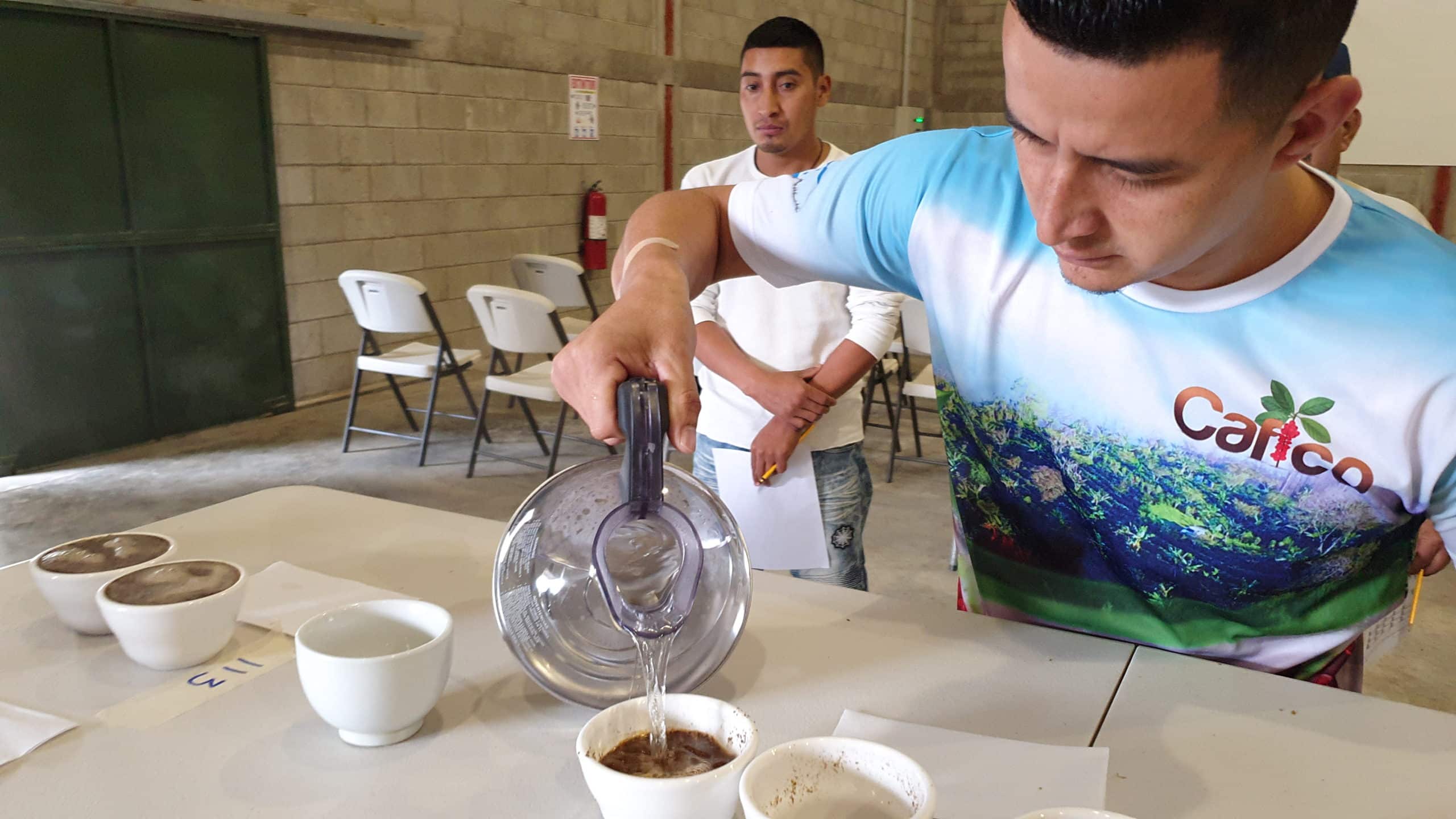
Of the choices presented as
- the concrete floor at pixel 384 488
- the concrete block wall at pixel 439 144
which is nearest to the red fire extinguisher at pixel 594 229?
the concrete block wall at pixel 439 144

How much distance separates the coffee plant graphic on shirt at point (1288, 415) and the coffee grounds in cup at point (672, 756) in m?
0.54

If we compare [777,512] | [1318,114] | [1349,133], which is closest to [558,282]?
[777,512]

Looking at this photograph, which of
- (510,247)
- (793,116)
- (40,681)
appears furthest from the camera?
(510,247)

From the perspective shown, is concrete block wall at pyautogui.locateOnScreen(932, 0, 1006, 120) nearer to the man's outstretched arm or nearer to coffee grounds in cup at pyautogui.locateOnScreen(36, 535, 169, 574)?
the man's outstretched arm

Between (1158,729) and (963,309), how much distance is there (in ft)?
1.40

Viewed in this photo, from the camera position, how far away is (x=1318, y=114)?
736 millimetres

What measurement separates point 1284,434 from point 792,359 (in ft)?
4.10

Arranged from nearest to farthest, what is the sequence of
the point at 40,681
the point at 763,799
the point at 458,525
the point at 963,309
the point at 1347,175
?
the point at 763,799 → the point at 40,681 → the point at 963,309 → the point at 458,525 → the point at 1347,175

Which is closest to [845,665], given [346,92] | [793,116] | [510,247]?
[793,116]

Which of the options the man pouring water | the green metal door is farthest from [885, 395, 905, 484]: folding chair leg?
the man pouring water

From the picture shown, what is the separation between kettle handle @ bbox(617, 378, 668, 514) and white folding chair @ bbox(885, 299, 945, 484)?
2.93 meters

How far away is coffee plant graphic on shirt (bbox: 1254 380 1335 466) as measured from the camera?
34.9 inches

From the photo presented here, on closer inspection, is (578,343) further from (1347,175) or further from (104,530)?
(1347,175)

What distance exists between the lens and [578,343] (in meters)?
0.82
